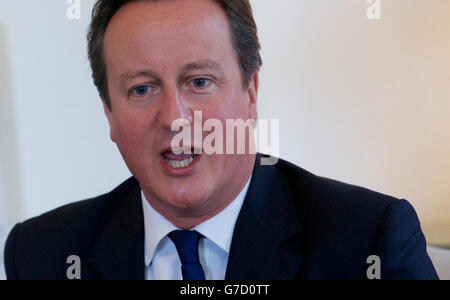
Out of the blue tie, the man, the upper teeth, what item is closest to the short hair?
the man

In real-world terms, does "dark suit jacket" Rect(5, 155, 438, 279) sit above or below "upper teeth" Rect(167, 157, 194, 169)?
below

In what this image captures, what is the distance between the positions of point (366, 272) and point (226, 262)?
28 centimetres

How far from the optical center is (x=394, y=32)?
1.37m

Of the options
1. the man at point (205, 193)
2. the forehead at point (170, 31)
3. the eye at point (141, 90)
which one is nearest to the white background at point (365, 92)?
the man at point (205, 193)

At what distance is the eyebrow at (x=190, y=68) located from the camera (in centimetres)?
113

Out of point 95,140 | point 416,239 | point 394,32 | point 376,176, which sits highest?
point 394,32

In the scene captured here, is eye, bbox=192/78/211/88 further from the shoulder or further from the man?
the shoulder

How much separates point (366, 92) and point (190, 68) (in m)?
0.46

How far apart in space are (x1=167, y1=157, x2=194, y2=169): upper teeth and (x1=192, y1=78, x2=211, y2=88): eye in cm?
14

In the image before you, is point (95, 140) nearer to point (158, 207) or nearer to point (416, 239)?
point (158, 207)

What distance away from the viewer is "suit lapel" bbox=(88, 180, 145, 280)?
49.1 inches

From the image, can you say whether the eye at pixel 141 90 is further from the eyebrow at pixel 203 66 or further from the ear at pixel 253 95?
the ear at pixel 253 95

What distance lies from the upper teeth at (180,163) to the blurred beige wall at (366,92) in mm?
304
